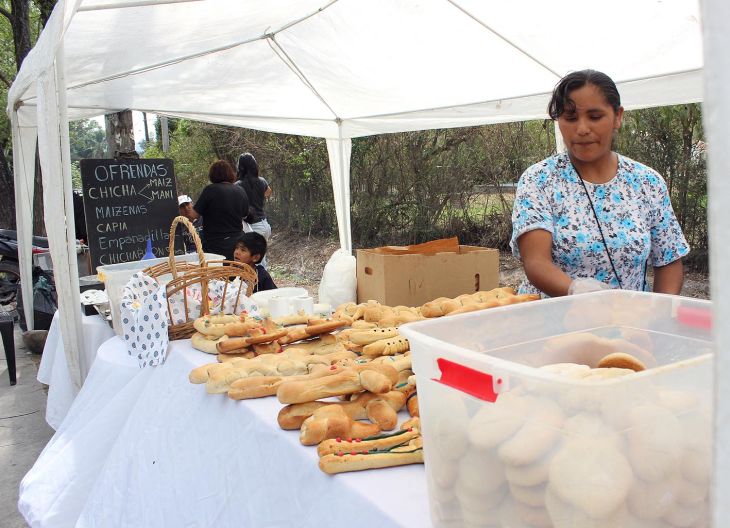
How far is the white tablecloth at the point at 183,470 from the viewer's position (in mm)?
1163

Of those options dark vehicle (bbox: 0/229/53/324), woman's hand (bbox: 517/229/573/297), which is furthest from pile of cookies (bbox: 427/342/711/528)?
dark vehicle (bbox: 0/229/53/324)

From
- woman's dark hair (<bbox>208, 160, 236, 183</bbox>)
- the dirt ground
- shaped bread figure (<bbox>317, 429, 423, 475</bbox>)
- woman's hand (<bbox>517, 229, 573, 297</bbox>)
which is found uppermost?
woman's dark hair (<bbox>208, 160, 236, 183</bbox>)

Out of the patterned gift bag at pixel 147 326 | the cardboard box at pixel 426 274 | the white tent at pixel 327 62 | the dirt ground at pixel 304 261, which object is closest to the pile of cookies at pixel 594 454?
the patterned gift bag at pixel 147 326

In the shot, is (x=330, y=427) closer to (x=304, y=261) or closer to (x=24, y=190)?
(x=24, y=190)

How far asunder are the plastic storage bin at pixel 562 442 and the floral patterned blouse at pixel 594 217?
115 cm

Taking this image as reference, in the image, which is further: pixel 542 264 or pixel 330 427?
pixel 542 264

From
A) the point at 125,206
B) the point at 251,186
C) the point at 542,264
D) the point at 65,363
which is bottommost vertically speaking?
the point at 65,363

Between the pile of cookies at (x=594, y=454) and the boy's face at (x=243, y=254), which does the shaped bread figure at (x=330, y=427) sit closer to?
the pile of cookies at (x=594, y=454)

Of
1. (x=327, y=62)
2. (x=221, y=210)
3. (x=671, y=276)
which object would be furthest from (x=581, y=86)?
(x=221, y=210)

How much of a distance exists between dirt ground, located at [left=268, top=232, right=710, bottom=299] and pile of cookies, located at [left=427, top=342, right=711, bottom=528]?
716cm

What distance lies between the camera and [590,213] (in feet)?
6.33

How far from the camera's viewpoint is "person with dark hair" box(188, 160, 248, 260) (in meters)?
5.26

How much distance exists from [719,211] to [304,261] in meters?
10.4

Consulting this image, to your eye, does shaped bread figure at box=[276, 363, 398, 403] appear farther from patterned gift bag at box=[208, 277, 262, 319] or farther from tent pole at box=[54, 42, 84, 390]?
tent pole at box=[54, 42, 84, 390]
